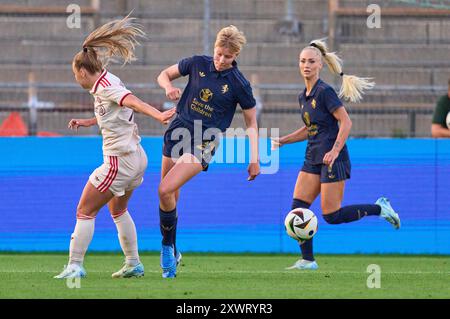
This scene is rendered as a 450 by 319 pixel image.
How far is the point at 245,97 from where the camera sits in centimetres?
815

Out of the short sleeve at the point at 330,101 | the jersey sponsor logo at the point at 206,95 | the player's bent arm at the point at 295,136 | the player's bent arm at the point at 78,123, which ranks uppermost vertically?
the jersey sponsor logo at the point at 206,95

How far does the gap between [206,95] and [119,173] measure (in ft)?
3.38

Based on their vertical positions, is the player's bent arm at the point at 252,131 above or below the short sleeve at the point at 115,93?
below

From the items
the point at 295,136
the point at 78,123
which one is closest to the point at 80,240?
the point at 78,123

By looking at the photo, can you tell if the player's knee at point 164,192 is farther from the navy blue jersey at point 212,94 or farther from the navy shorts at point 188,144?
the navy blue jersey at point 212,94

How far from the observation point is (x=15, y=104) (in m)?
13.2

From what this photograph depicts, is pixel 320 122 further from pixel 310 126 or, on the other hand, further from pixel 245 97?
pixel 245 97

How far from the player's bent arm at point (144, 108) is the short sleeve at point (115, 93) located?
36mm

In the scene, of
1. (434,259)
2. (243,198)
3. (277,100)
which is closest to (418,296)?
(434,259)

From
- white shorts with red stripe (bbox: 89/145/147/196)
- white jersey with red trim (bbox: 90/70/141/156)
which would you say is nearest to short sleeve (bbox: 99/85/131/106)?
white jersey with red trim (bbox: 90/70/141/156)

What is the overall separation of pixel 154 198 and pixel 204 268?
8.10ft

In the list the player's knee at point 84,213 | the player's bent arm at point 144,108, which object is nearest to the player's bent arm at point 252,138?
the player's bent arm at point 144,108

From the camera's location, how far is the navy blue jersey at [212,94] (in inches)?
318
